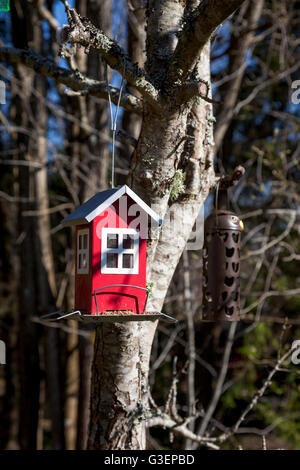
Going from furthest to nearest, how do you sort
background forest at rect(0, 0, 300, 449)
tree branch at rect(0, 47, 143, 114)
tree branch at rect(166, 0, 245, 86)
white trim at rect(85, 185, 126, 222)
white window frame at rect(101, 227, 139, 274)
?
background forest at rect(0, 0, 300, 449), tree branch at rect(0, 47, 143, 114), white window frame at rect(101, 227, 139, 274), white trim at rect(85, 185, 126, 222), tree branch at rect(166, 0, 245, 86)

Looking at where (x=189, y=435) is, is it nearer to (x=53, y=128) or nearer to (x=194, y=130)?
(x=194, y=130)

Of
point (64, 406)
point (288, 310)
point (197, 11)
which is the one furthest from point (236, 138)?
point (197, 11)

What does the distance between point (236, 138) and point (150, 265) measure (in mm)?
5921

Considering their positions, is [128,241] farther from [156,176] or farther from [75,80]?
[75,80]

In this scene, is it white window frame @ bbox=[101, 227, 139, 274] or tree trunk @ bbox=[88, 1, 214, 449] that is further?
tree trunk @ bbox=[88, 1, 214, 449]

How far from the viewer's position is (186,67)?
207 centimetres

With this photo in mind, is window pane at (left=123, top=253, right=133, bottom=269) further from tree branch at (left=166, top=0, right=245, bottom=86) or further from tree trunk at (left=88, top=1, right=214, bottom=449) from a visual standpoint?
tree branch at (left=166, top=0, right=245, bottom=86)

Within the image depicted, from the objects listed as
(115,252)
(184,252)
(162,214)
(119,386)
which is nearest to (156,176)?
(162,214)

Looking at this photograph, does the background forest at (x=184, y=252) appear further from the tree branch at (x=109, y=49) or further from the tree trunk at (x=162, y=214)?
the tree branch at (x=109, y=49)

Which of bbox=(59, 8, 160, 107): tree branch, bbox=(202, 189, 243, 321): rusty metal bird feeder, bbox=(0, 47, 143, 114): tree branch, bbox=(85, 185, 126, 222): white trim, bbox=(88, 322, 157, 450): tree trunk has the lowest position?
bbox=(88, 322, 157, 450): tree trunk

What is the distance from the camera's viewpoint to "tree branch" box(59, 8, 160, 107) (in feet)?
5.98

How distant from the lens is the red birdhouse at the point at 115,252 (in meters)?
2.04

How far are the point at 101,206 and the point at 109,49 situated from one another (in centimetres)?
61

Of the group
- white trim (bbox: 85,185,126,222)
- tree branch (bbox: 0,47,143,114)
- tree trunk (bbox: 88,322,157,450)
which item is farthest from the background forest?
white trim (bbox: 85,185,126,222)
